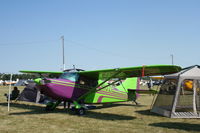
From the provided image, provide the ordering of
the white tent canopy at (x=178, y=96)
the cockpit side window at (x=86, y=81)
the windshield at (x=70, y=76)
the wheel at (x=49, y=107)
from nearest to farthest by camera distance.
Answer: the white tent canopy at (x=178, y=96) → the windshield at (x=70, y=76) → the cockpit side window at (x=86, y=81) → the wheel at (x=49, y=107)

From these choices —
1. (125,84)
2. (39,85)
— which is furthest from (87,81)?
(125,84)

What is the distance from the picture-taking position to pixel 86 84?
11211 mm

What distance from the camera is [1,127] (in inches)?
276

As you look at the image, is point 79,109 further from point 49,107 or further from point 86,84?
point 49,107

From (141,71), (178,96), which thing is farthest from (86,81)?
(178,96)

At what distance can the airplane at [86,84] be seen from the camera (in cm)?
898

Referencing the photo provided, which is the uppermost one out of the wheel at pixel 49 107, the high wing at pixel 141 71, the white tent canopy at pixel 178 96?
the high wing at pixel 141 71

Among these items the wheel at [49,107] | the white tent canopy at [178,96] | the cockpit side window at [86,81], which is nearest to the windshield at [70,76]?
the cockpit side window at [86,81]

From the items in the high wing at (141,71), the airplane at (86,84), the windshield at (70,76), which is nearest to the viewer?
the high wing at (141,71)

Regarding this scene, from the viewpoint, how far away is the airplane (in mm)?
8984

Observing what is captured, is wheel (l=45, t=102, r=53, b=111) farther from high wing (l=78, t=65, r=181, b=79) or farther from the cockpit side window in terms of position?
high wing (l=78, t=65, r=181, b=79)

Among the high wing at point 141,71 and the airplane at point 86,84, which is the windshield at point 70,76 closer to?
the airplane at point 86,84

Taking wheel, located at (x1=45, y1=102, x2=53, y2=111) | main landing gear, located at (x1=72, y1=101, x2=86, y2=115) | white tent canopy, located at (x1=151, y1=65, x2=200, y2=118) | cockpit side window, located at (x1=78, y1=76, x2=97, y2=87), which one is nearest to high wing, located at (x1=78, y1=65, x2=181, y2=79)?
cockpit side window, located at (x1=78, y1=76, x2=97, y2=87)

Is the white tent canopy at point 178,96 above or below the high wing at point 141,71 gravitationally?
below
